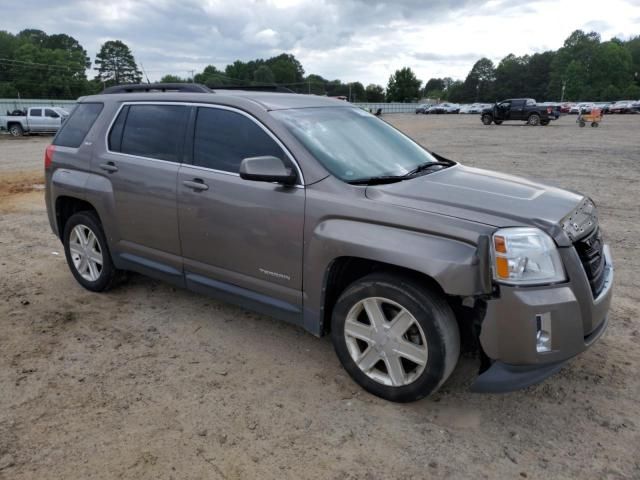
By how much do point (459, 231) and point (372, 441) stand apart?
1241 mm

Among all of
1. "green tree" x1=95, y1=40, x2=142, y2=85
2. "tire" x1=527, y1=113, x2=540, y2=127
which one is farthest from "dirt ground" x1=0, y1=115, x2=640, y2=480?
"green tree" x1=95, y1=40, x2=142, y2=85

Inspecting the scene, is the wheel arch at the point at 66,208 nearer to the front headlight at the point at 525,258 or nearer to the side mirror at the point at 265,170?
the side mirror at the point at 265,170

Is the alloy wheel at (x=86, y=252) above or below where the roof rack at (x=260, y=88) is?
below

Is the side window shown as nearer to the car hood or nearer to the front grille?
the car hood

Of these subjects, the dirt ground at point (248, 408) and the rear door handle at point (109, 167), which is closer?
the dirt ground at point (248, 408)

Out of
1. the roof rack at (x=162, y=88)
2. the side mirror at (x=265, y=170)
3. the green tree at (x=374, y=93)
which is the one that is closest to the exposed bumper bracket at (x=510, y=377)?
the side mirror at (x=265, y=170)

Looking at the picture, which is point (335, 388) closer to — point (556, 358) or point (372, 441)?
point (372, 441)

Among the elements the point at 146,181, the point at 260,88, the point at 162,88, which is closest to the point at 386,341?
the point at 146,181

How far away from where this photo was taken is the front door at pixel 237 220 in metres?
3.33

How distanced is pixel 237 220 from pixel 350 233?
3.02 feet

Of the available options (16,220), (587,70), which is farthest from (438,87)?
(16,220)

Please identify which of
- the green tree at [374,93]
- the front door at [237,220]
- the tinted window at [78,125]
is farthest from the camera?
the green tree at [374,93]

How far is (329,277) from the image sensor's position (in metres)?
3.20

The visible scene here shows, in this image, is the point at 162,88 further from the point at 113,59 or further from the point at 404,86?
the point at 404,86
